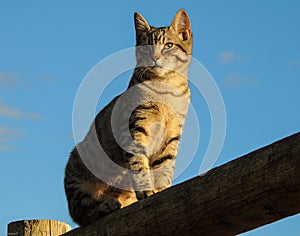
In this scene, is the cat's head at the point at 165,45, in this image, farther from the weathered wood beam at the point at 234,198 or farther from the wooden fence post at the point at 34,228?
the weathered wood beam at the point at 234,198

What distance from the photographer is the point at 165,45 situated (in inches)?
222

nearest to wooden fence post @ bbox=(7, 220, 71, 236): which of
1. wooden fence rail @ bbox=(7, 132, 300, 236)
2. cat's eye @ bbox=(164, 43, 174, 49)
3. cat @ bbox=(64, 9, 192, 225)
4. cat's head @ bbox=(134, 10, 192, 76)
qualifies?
cat @ bbox=(64, 9, 192, 225)

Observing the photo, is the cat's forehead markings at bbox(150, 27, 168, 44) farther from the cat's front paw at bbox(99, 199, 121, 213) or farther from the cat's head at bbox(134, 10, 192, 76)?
the cat's front paw at bbox(99, 199, 121, 213)

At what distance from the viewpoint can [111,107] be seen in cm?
552

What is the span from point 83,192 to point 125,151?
49cm

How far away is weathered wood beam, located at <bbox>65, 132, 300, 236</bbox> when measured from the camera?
236 centimetres

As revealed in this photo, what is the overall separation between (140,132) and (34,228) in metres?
1.40

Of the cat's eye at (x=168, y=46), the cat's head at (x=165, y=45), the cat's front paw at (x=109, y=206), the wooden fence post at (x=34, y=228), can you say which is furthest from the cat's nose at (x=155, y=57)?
the wooden fence post at (x=34, y=228)

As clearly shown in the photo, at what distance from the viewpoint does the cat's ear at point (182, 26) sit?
5.73 m

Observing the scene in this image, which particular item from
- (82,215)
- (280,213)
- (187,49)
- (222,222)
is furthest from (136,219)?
(187,49)

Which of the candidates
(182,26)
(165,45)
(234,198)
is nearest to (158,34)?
(165,45)

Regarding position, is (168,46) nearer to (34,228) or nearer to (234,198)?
(34,228)

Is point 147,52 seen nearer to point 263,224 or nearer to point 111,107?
point 111,107

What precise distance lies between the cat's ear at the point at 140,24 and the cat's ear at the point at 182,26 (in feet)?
0.87
